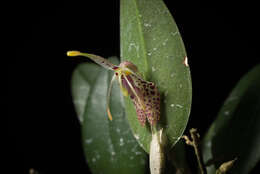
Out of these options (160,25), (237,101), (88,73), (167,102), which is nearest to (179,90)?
(167,102)

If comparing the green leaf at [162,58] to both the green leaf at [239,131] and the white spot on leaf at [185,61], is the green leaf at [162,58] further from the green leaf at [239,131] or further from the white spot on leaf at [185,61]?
the green leaf at [239,131]

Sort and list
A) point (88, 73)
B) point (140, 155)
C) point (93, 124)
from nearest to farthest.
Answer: point (140, 155) → point (93, 124) → point (88, 73)

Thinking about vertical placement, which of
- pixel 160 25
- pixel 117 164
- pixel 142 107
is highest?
pixel 160 25

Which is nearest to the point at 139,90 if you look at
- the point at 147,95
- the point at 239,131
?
the point at 147,95

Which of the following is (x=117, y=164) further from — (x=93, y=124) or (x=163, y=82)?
(x=163, y=82)

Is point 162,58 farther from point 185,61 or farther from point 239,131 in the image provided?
point 239,131

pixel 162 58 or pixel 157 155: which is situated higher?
pixel 162 58
